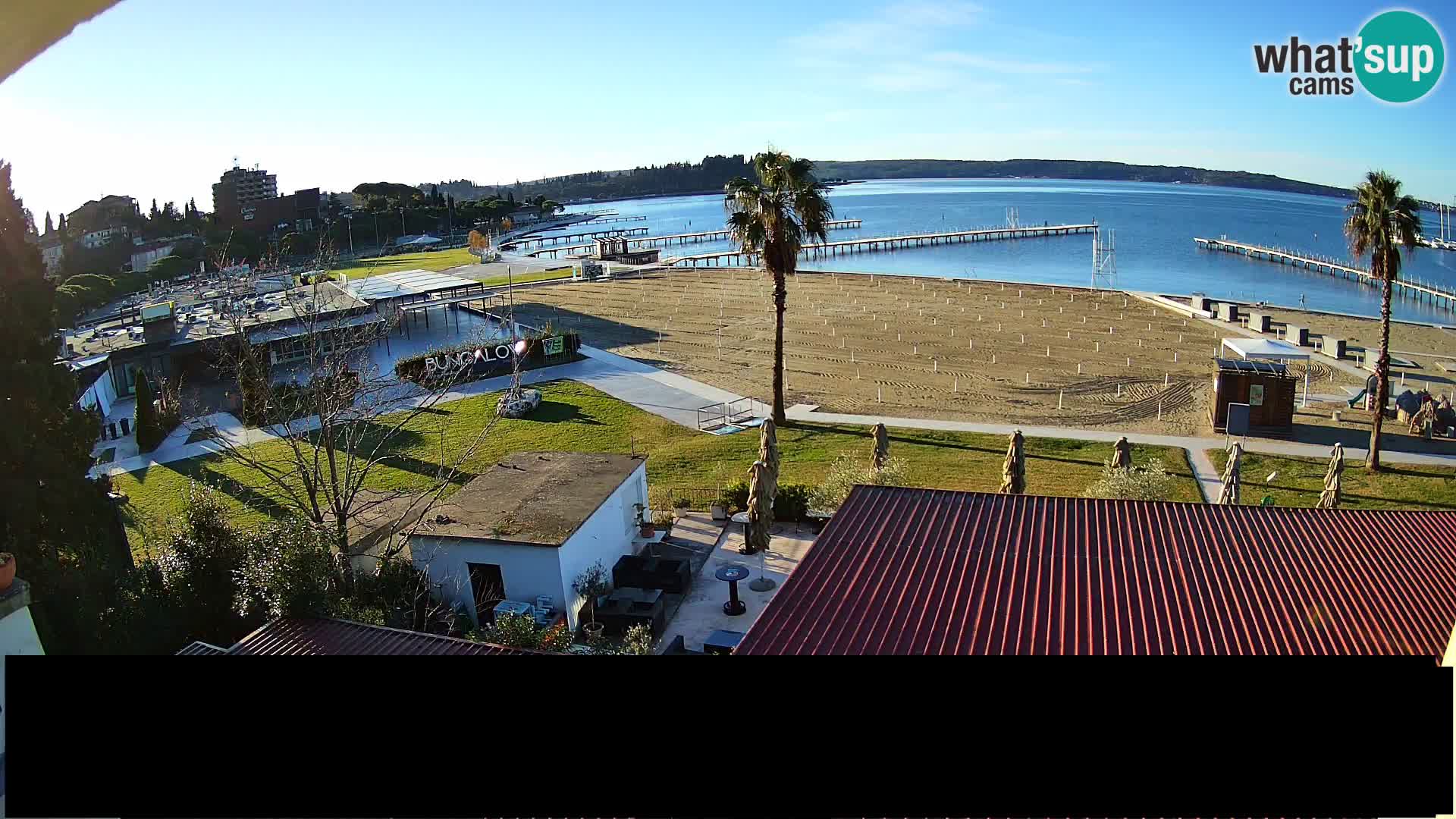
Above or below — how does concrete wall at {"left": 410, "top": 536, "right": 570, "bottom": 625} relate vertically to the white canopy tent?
below

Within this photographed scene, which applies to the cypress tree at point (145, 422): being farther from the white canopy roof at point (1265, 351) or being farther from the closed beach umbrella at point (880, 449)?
the white canopy roof at point (1265, 351)

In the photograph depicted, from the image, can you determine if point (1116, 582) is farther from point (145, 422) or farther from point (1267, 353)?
point (1267, 353)

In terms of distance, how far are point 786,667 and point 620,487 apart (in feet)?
50.7

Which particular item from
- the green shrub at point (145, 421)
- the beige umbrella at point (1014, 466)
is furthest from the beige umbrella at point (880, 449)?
the green shrub at point (145, 421)

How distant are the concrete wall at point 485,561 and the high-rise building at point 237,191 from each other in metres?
79.0

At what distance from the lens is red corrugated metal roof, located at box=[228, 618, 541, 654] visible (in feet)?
29.2

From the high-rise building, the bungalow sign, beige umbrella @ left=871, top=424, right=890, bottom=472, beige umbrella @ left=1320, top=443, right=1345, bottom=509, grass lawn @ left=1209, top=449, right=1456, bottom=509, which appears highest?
the high-rise building

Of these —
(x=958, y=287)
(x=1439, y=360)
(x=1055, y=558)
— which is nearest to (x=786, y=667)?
(x=1055, y=558)

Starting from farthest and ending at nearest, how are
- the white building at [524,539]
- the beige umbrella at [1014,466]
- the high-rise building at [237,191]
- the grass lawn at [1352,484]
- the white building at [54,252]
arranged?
the high-rise building at [237,191]
the white building at [54,252]
the grass lawn at [1352,484]
the beige umbrella at [1014,466]
the white building at [524,539]

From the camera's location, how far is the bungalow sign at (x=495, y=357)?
32.4 meters

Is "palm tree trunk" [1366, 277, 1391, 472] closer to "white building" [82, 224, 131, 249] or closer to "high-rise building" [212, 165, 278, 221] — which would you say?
"white building" [82, 224, 131, 249]

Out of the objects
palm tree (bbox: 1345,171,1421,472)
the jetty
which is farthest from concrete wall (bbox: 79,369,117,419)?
the jetty

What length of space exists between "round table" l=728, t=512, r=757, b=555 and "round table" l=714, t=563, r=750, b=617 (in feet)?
4.49

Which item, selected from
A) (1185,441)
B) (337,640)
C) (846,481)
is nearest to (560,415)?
(846,481)
